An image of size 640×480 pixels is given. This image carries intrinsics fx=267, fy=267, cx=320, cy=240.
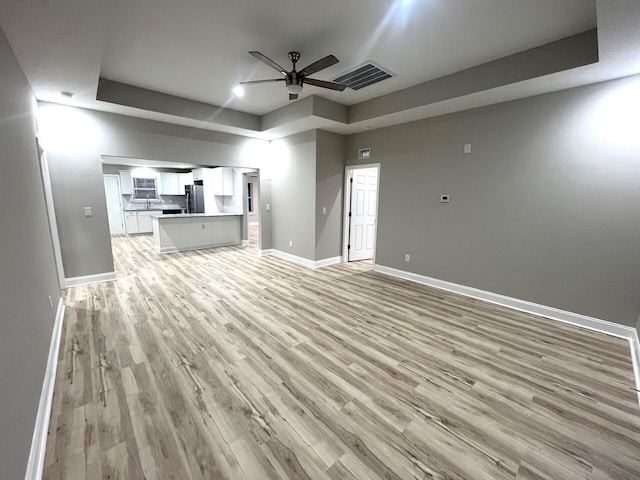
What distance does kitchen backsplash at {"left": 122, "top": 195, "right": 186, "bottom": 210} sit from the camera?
9341 mm

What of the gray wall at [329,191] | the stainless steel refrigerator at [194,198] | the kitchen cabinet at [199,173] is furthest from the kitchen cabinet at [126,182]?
the gray wall at [329,191]

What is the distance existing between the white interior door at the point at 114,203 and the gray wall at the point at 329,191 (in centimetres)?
778

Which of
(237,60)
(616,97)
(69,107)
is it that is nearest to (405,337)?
(616,97)

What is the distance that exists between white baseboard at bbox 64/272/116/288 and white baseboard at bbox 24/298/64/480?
217cm

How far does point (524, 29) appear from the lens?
257cm

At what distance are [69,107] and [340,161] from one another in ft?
15.0

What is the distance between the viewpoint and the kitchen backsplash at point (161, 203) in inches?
368

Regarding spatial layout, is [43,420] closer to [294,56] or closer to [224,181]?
[294,56]

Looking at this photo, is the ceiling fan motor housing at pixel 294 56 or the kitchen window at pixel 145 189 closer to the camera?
the ceiling fan motor housing at pixel 294 56

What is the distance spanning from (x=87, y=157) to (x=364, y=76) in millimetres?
4407

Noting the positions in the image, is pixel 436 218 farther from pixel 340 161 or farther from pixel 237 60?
pixel 237 60

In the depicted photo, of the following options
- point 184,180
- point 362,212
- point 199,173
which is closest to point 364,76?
point 362,212

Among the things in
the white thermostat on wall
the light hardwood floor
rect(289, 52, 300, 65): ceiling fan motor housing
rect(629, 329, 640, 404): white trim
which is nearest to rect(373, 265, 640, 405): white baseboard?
rect(629, 329, 640, 404): white trim

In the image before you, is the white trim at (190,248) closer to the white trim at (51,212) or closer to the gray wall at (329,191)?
the white trim at (51,212)
